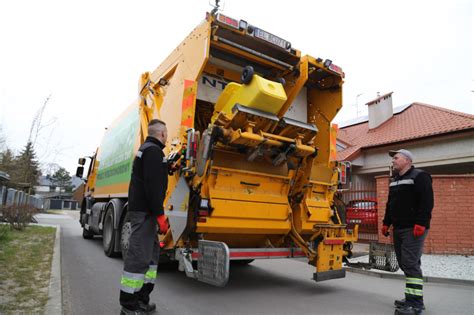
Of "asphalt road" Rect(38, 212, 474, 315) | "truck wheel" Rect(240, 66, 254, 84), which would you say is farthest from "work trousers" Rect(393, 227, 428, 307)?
"truck wheel" Rect(240, 66, 254, 84)

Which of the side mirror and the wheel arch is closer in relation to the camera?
the wheel arch

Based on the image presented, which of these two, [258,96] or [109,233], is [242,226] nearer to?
[258,96]

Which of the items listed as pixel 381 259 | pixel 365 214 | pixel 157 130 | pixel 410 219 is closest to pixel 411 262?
pixel 410 219

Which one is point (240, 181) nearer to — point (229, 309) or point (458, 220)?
point (229, 309)

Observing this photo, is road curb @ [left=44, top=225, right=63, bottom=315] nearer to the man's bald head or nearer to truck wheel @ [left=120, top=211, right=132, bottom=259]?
truck wheel @ [left=120, top=211, right=132, bottom=259]

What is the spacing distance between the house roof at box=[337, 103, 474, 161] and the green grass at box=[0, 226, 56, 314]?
12.0 meters

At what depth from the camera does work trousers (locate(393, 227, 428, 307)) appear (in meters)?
3.96

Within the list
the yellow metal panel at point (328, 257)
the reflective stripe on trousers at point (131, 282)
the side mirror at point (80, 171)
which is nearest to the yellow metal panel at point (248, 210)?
the yellow metal panel at point (328, 257)

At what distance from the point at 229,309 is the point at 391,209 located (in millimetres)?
2258

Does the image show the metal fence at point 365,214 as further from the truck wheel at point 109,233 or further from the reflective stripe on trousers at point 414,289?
the truck wheel at point 109,233

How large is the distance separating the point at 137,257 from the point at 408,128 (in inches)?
597

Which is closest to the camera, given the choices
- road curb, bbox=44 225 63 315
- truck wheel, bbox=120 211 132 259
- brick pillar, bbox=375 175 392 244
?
road curb, bbox=44 225 63 315

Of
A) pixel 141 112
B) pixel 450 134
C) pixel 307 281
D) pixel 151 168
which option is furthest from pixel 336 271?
pixel 450 134

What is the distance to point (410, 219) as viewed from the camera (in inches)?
164
